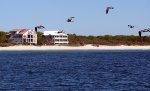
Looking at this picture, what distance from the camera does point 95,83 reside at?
1389 inches

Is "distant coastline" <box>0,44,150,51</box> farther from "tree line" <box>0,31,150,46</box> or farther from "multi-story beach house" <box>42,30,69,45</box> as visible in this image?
"multi-story beach house" <box>42,30,69,45</box>

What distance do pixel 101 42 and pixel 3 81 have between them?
13065 cm

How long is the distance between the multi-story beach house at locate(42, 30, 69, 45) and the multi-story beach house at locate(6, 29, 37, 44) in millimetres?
6212

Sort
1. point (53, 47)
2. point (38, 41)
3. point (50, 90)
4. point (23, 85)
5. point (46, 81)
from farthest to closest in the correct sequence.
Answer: point (38, 41) < point (53, 47) < point (46, 81) < point (23, 85) < point (50, 90)

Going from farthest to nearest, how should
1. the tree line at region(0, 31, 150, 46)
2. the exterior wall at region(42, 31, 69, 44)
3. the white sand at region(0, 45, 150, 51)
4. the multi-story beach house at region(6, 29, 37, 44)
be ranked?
the tree line at region(0, 31, 150, 46), the exterior wall at region(42, 31, 69, 44), the multi-story beach house at region(6, 29, 37, 44), the white sand at region(0, 45, 150, 51)

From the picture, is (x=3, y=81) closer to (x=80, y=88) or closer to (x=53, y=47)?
(x=80, y=88)

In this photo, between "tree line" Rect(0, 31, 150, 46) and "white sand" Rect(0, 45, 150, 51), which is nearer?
"white sand" Rect(0, 45, 150, 51)

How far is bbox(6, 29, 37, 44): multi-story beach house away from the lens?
157m

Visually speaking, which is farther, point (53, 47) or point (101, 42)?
point (101, 42)

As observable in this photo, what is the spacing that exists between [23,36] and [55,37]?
43.1ft

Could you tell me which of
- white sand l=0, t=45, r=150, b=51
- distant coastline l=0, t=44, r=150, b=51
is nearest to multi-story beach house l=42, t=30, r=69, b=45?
distant coastline l=0, t=44, r=150, b=51

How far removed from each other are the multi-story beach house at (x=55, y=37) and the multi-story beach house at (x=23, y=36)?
621 centimetres

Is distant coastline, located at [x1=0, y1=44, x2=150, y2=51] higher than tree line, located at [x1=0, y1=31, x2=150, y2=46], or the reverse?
tree line, located at [x1=0, y1=31, x2=150, y2=46]

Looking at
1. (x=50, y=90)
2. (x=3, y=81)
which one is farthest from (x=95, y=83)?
(x=3, y=81)
